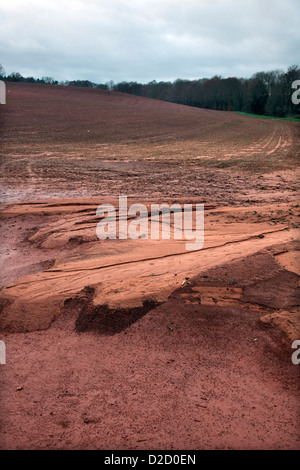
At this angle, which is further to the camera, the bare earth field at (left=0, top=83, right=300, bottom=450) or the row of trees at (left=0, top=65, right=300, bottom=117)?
the row of trees at (left=0, top=65, right=300, bottom=117)

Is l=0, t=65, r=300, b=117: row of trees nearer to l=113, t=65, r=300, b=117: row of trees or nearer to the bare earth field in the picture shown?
l=113, t=65, r=300, b=117: row of trees

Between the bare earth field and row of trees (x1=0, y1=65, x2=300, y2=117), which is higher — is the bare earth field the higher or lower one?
the lower one

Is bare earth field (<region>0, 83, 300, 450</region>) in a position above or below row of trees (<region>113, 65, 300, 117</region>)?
below

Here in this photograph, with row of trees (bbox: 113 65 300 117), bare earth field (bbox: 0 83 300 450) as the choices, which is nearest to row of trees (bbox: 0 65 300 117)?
row of trees (bbox: 113 65 300 117)

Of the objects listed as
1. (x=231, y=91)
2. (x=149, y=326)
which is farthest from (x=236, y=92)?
(x=149, y=326)

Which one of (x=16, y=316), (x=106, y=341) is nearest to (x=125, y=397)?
(x=106, y=341)

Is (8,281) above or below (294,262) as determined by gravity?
below
